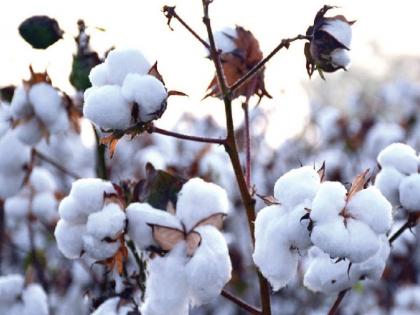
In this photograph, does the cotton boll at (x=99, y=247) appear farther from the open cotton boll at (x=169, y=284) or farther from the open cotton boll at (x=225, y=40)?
the open cotton boll at (x=225, y=40)

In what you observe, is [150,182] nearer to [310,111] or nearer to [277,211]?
[277,211]

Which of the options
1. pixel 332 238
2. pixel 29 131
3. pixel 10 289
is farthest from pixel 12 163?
pixel 332 238

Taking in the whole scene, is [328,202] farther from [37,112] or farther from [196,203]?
[37,112]

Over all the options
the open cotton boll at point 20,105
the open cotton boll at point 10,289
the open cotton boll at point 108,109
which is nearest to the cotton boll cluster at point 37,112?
the open cotton boll at point 20,105

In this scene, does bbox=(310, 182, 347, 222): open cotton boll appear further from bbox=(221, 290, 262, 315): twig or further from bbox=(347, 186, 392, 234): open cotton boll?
bbox=(221, 290, 262, 315): twig

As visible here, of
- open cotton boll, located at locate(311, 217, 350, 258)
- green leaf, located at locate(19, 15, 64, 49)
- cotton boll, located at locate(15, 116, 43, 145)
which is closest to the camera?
open cotton boll, located at locate(311, 217, 350, 258)

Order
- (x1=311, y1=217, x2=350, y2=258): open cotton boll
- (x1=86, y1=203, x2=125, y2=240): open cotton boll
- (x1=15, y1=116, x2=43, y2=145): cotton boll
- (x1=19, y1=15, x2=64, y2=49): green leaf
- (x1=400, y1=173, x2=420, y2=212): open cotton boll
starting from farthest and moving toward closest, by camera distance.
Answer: (x1=15, y1=116, x2=43, y2=145): cotton boll, (x1=19, y1=15, x2=64, y2=49): green leaf, (x1=400, y1=173, x2=420, y2=212): open cotton boll, (x1=86, y1=203, x2=125, y2=240): open cotton boll, (x1=311, y1=217, x2=350, y2=258): open cotton boll

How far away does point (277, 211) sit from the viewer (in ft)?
3.80

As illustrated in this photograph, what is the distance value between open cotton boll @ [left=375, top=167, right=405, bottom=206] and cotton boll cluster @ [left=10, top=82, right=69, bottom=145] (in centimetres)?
64

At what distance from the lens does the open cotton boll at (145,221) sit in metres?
1.18

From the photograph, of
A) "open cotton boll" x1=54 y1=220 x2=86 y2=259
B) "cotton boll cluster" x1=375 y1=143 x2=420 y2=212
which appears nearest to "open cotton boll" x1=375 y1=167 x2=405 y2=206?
"cotton boll cluster" x1=375 y1=143 x2=420 y2=212

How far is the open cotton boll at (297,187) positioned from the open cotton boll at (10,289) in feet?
2.27

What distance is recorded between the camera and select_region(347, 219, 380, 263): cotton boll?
1090mm

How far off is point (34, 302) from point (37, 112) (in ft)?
1.20
